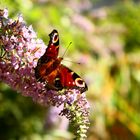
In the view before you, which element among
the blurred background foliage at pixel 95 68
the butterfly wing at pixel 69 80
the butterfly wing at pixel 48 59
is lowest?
the butterfly wing at pixel 69 80

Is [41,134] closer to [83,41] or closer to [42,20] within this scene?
[42,20]

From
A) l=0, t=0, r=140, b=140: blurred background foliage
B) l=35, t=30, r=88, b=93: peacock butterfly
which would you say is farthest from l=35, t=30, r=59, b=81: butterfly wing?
l=0, t=0, r=140, b=140: blurred background foliage

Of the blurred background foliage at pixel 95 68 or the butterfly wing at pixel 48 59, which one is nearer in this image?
the butterfly wing at pixel 48 59

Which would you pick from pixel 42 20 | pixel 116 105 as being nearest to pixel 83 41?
pixel 116 105

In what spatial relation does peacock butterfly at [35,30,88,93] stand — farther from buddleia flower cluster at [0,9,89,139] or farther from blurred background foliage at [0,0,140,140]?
blurred background foliage at [0,0,140,140]

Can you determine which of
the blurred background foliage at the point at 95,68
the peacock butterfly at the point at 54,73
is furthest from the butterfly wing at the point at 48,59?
the blurred background foliage at the point at 95,68

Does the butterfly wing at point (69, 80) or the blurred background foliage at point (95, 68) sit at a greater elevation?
the blurred background foliage at point (95, 68)

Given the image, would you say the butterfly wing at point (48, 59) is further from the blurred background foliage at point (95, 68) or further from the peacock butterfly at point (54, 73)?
the blurred background foliage at point (95, 68)
